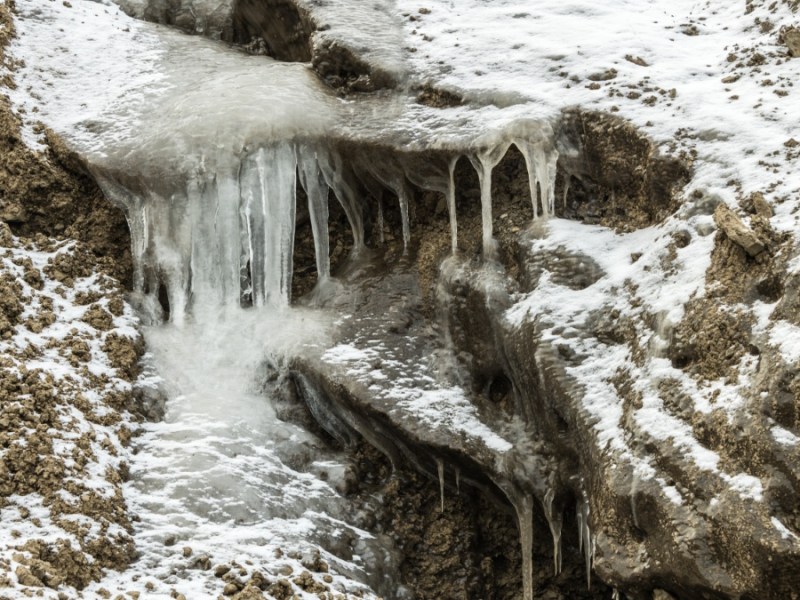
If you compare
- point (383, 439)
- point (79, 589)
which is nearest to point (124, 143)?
point (383, 439)

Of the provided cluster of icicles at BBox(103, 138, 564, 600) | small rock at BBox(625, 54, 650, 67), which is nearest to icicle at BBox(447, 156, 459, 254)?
cluster of icicles at BBox(103, 138, 564, 600)

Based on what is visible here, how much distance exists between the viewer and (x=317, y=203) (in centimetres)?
734

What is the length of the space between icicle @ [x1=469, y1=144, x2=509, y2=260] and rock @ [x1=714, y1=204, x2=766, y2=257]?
1.55 m

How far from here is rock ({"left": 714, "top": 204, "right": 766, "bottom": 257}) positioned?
5242 millimetres

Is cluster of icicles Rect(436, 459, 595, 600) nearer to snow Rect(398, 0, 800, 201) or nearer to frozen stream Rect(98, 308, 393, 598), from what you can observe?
frozen stream Rect(98, 308, 393, 598)

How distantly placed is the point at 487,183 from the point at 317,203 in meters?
1.31

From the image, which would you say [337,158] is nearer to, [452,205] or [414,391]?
[452,205]

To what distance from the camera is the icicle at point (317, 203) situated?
732 cm

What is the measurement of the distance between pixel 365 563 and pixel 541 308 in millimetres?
1816

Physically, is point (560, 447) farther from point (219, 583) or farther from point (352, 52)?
point (352, 52)

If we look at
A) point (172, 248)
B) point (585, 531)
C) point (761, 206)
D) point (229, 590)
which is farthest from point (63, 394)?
point (761, 206)

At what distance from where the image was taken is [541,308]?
20.0 ft

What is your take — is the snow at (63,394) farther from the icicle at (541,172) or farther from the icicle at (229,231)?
the icicle at (541,172)

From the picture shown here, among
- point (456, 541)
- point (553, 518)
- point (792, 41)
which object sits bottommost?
point (456, 541)
